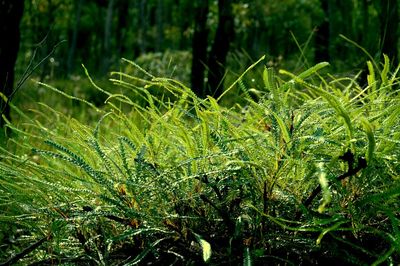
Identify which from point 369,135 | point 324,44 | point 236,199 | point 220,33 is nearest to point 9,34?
point 236,199

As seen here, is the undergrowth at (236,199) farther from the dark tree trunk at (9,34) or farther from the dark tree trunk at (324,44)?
the dark tree trunk at (324,44)

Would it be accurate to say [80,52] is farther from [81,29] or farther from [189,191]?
[189,191]

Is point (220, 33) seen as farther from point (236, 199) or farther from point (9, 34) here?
point (236, 199)

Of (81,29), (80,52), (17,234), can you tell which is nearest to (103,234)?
(17,234)

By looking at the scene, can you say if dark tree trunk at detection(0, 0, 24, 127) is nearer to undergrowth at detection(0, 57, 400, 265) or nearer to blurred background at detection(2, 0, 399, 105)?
blurred background at detection(2, 0, 399, 105)

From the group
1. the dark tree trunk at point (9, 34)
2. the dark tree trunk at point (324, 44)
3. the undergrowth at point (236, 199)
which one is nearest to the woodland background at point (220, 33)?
the dark tree trunk at point (324, 44)

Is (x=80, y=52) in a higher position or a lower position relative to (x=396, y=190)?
lower

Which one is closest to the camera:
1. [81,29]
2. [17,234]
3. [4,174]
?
[4,174]

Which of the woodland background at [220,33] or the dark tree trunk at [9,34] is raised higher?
the dark tree trunk at [9,34]

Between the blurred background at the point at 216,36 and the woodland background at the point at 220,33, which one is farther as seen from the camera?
the woodland background at the point at 220,33

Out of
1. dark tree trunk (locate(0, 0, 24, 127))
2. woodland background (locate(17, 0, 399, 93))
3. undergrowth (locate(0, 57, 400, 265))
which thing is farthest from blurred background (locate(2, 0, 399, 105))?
undergrowth (locate(0, 57, 400, 265))

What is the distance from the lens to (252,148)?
1280mm

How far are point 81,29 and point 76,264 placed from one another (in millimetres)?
43192

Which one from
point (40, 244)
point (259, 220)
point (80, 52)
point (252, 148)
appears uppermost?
point (252, 148)
